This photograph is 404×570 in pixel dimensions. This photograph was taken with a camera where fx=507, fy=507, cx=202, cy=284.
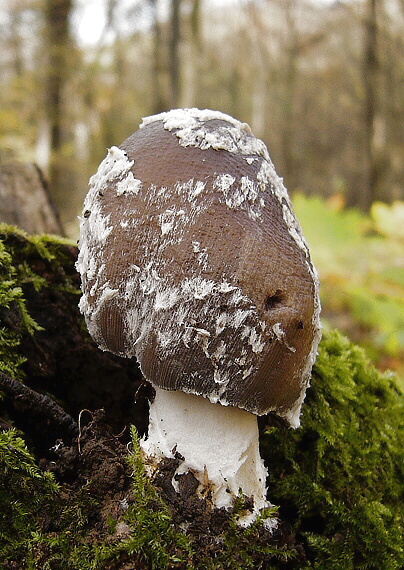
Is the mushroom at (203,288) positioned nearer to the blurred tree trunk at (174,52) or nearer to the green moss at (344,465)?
the green moss at (344,465)

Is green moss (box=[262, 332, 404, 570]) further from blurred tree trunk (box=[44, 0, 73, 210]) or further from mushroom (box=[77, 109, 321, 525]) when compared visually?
blurred tree trunk (box=[44, 0, 73, 210])

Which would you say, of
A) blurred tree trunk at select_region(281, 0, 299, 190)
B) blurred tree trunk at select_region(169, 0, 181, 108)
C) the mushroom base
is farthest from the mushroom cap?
blurred tree trunk at select_region(281, 0, 299, 190)

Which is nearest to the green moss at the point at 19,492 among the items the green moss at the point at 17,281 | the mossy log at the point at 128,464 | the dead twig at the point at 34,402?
the mossy log at the point at 128,464

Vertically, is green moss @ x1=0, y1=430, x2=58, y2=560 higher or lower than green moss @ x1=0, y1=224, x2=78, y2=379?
lower

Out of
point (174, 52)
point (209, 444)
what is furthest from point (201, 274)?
point (174, 52)

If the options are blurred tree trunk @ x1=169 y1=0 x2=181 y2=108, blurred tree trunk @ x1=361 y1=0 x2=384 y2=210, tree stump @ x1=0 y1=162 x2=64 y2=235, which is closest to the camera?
tree stump @ x1=0 y1=162 x2=64 y2=235

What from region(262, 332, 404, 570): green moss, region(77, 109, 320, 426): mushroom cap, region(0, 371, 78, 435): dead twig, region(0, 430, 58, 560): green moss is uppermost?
region(77, 109, 320, 426): mushroom cap

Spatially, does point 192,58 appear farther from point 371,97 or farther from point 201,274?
point 201,274

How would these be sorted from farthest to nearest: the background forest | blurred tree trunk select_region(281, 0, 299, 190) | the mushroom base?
blurred tree trunk select_region(281, 0, 299, 190) < the background forest < the mushroom base
